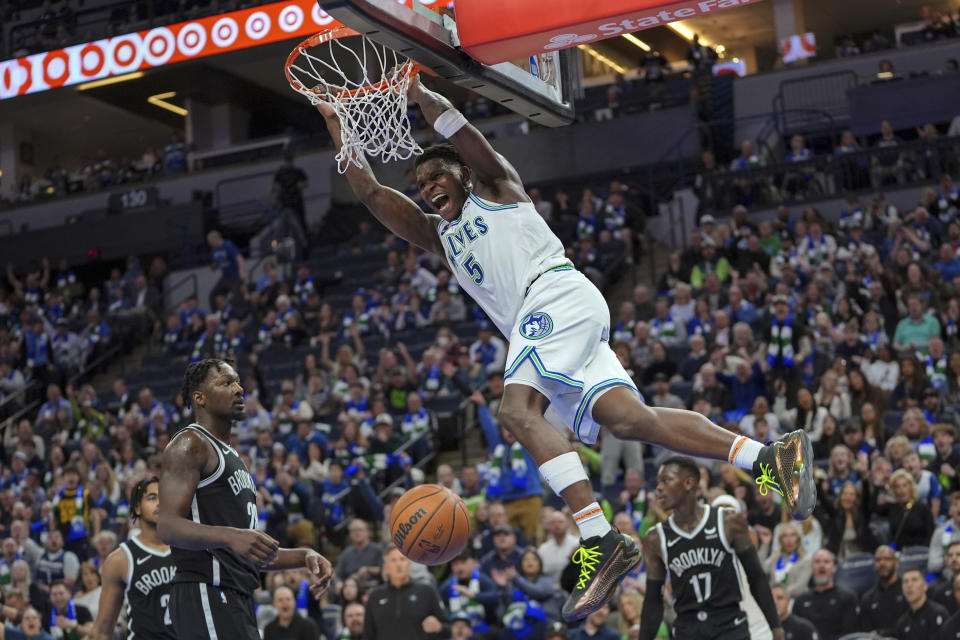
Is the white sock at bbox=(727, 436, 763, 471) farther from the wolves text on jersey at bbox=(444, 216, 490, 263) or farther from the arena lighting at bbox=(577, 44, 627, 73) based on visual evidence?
the arena lighting at bbox=(577, 44, 627, 73)

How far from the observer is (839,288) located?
15.6 metres

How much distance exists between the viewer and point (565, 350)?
586 cm

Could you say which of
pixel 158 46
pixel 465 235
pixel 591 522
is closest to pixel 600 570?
pixel 591 522

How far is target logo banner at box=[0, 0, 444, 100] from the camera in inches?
890

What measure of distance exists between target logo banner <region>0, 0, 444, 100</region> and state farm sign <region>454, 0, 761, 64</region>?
15868 millimetres

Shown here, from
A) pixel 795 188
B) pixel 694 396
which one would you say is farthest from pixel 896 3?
pixel 694 396

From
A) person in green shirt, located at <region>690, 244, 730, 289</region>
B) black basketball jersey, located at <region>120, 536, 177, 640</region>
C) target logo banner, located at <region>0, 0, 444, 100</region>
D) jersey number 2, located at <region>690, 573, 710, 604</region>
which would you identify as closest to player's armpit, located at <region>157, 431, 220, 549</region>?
black basketball jersey, located at <region>120, 536, 177, 640</region>

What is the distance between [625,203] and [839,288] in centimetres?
558

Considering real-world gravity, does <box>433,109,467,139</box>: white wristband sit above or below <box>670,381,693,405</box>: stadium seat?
above

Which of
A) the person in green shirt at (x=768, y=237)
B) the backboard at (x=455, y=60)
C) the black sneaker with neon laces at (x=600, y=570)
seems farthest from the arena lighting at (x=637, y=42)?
the black sneaker with neon laces at (x=600, y=570)

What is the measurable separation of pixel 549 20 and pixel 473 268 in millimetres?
1226

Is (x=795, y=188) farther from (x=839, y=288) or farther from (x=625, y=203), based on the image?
(x=839, y=288)

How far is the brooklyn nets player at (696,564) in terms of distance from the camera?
8008 millimetres

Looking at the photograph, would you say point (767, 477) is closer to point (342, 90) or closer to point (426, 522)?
point (426, 522)
